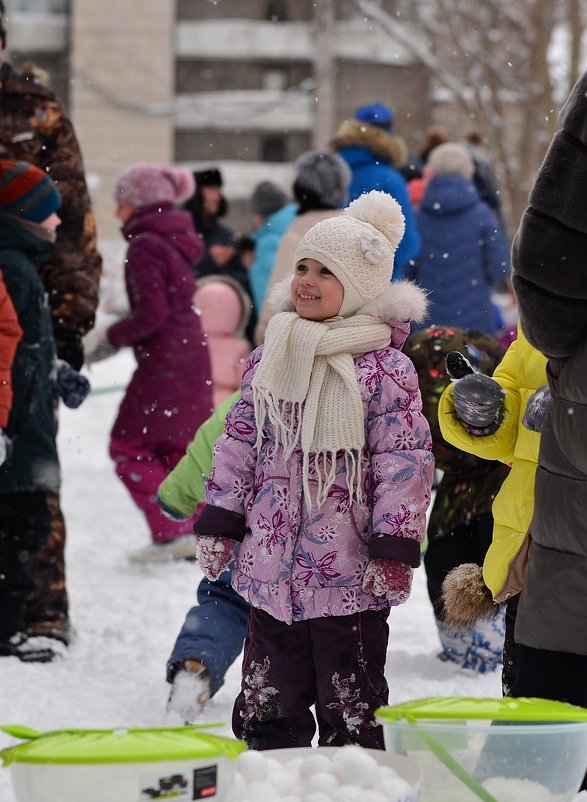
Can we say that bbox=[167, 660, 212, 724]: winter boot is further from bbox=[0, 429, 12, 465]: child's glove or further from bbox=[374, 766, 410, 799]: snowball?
bbox=[374, 766, 410, 799]: snowball

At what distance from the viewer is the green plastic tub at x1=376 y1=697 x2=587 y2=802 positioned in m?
2.96

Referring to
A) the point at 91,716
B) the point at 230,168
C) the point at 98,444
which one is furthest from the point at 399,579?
the point at 230,168

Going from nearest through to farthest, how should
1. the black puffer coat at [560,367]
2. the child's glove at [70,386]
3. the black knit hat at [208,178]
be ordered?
the black puffer coat at [560,367] < the child's glove at [70,386] < the black knit hat at [208,178]

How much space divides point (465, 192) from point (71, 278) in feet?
14.4

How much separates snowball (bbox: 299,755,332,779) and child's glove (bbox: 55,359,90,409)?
292cm

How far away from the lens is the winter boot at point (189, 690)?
480 cm

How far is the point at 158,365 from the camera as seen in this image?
798cm

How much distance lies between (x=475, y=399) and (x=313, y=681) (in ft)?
3.04

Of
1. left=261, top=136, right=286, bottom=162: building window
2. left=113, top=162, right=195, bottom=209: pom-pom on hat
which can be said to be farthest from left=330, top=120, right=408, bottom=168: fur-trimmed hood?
left=261, top=136, right=286, bottom=162: building window

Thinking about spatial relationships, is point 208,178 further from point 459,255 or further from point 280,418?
point 280,418

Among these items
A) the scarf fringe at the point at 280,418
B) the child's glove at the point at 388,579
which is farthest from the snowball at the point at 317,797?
the scarf fringe at the point at 280,418

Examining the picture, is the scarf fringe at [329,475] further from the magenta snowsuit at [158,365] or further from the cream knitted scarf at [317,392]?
the magenta snowsuit at [158,365]

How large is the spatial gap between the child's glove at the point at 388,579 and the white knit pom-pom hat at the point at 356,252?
76 cm

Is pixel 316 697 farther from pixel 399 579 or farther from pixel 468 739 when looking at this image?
pixel 468 739
